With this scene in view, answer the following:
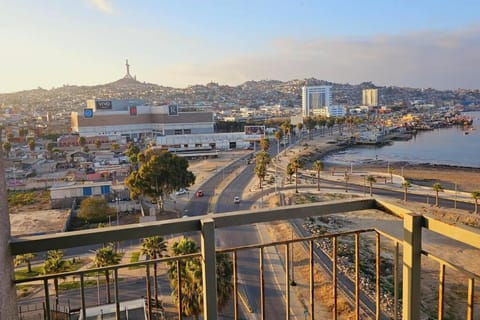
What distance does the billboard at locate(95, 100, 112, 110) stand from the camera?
51219mm

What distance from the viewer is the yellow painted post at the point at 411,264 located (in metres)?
1.48

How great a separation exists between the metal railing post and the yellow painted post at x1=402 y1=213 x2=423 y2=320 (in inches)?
28.4

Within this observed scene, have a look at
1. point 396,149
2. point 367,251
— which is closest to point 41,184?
point 367,251

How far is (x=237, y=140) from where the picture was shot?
43.1m

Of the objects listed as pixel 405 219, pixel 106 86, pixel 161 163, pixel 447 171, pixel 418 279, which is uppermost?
pixel 106 86

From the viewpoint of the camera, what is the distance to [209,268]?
1423 millimetres

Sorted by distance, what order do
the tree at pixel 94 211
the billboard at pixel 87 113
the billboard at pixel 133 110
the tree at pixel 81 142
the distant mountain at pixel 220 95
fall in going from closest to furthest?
the tree at pixel 94 211, the tree at pixel 81 142, the billboard at pixel 87 113, the billboard at pixel 133 110, the distant mountain at pixel 220 95

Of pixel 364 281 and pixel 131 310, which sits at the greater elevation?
pixel 131 310

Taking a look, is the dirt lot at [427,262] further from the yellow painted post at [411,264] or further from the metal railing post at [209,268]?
the metal railing post at [209,268]

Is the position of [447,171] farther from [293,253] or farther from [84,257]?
[84,257]

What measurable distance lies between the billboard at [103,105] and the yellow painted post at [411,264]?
175 feet

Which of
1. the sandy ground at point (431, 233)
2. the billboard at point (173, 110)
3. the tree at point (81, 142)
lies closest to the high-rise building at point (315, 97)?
the billboard at point (173, 110)

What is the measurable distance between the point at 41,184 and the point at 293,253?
18931 mm

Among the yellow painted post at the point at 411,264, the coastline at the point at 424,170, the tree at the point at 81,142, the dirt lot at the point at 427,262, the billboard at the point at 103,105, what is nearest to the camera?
the yellow painted post at the point at 411,264
